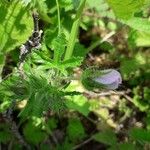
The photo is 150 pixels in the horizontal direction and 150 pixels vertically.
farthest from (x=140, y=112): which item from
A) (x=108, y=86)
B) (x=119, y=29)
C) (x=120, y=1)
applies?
(x=120, y=1)

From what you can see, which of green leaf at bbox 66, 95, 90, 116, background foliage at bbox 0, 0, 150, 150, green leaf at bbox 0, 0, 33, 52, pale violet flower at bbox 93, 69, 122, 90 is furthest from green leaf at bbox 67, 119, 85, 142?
pale violet flower at bbox 93, 69, 122, 90

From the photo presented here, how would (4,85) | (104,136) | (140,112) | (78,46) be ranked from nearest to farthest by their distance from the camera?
(4,85)
(78,46)
(104,136)
(140,112)

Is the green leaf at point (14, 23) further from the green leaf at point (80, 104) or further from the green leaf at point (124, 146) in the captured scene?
the green leaf at point (124, 146)

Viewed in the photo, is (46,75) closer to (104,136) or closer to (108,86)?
(108,86)

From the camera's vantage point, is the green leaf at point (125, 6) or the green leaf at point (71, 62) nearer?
the green leaf at point (125, 6)

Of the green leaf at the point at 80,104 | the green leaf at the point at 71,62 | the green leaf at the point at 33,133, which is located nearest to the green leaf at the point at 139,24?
the green leaf at the point at 71,62

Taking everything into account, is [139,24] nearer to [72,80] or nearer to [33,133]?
[72,80]
